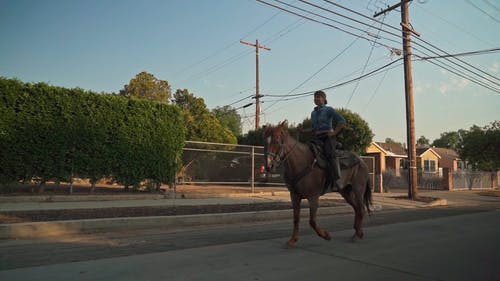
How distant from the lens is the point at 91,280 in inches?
183

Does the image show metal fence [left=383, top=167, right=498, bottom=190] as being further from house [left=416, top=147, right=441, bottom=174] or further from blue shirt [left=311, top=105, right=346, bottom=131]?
blue shirt [left=311, top=105, right=346, bottom=131]

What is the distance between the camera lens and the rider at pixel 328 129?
734 cm

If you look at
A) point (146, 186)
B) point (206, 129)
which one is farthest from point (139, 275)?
point (206, 129)

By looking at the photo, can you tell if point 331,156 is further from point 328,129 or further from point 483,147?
point 483,147

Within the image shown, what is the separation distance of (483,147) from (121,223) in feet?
102

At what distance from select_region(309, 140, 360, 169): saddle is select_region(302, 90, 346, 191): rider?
0.10 m

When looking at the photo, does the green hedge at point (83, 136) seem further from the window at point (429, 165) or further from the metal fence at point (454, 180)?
A: the window at point (429, 165)

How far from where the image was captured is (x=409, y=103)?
19766 millimetres

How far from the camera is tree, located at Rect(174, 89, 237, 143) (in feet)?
106

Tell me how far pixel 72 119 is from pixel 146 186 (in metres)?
3.95

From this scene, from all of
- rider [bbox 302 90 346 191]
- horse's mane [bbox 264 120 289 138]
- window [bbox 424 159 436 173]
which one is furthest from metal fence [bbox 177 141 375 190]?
window [bbox 424 159 436 173]

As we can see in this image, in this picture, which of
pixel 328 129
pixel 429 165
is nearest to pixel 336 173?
pixel 328 129

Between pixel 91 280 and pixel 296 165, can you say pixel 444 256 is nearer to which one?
pixel 296 165

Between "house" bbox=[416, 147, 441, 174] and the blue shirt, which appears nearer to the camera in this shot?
the blue shirt
